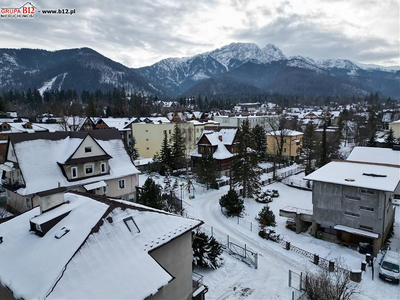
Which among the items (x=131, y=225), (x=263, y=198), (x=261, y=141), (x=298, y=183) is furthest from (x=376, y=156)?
(x=131, y=225)

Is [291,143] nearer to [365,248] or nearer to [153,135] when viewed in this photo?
[153,135]

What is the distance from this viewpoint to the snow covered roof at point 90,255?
9.59 metres

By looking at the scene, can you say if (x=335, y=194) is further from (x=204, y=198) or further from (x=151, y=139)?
(x=151, y=139)

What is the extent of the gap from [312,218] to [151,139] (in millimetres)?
46662

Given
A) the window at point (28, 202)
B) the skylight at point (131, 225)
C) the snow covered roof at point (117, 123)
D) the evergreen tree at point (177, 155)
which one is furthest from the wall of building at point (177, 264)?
the snow covered roof at point (117, 123)

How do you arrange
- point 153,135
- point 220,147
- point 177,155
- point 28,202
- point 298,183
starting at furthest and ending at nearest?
point 153,135 < point 177,155 < point 220,147 < point 298,183 < point 28,202

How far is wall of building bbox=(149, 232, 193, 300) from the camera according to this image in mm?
13192

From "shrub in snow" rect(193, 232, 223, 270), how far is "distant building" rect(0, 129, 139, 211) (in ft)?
47.9

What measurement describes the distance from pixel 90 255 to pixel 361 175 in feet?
88.7

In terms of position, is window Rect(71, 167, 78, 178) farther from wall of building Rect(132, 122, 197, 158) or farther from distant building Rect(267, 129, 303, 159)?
distant building Rect(267, 129, 303, 159)

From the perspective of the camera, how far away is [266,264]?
21703mm

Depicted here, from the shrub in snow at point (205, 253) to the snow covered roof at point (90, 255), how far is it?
23.3ft

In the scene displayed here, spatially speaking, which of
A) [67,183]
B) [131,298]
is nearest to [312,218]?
[131,298]

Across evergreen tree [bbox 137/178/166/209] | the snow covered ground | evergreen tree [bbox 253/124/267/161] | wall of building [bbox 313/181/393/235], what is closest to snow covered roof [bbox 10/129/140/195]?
evergreen tree [bbox 137/178/166/209]
